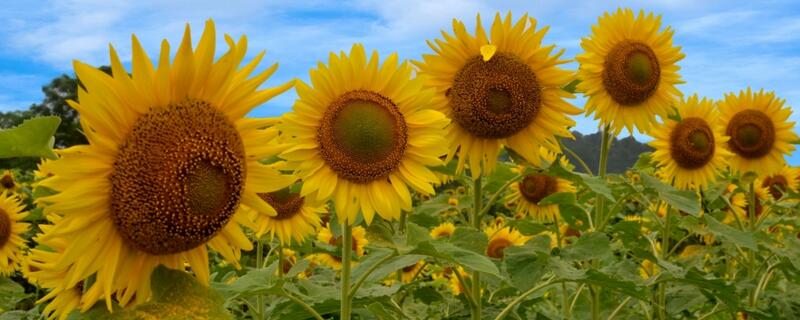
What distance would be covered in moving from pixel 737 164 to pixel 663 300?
233 cm

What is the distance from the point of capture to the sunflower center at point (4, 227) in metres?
5.00

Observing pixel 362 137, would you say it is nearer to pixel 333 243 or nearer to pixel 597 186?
pixel 597 186

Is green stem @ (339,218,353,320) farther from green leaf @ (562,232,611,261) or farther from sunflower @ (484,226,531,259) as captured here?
sunflower @ (484,226,531,259)

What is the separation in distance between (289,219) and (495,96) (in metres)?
1.40

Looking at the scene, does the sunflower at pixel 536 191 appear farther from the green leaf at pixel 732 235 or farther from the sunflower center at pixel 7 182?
the sunflower center at pixel 7 182

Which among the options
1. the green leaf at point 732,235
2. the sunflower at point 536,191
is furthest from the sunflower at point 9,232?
the green leaf at point 732,235

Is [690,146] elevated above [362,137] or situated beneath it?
elevated above

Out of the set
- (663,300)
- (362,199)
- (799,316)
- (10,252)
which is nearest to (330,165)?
(362,199)

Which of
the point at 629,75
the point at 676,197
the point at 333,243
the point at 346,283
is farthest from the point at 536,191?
the point at 346,283

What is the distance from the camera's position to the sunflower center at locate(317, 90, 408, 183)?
2691mm

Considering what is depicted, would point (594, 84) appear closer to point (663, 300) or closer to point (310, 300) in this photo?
point (663, 300)

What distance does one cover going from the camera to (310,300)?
284 centimetres

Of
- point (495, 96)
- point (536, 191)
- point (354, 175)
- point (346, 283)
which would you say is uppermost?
point (536, 191)

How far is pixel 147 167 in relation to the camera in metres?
1.61
